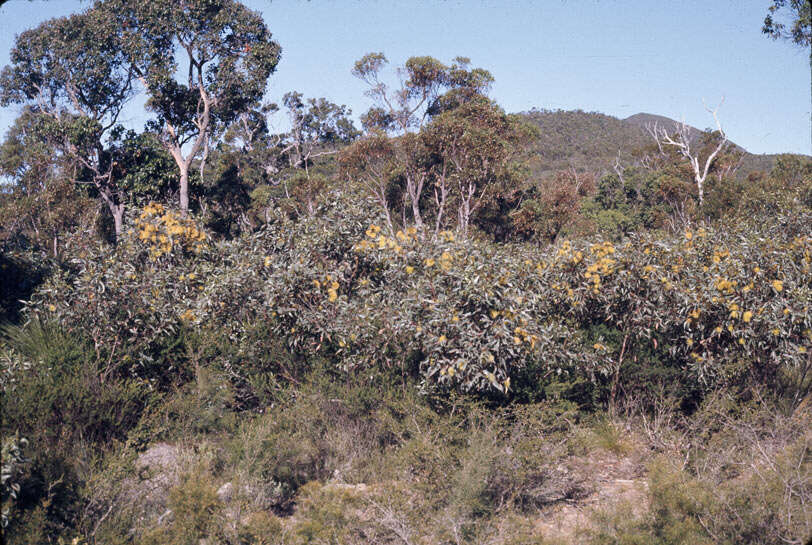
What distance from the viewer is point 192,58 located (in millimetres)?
17953

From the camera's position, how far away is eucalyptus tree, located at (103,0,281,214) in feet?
55.8

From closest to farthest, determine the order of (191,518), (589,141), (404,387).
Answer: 1. (191,518)
2. (404,387)
3. (589,141)

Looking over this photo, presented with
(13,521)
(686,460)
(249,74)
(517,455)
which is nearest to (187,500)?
(13,521)

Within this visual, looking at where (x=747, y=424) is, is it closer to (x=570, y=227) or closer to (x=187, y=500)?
(x=187, y=500)

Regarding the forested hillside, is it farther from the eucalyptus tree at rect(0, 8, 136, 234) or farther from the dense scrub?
the eucalyptus tree at rect(0, 8, 136, 234)

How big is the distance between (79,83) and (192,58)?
3.53m

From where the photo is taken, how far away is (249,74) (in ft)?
59.5

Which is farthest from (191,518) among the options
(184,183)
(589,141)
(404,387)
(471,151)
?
(589,141)

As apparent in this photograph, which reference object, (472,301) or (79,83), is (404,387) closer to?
(472,301)

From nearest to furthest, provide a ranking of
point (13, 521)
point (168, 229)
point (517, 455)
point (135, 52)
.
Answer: point (13, 521) < point (517, 455) < point (168, 229) < point (135, 52)

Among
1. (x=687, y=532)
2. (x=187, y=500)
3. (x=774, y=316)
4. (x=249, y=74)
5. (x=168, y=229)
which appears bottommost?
(x=687, y=532)

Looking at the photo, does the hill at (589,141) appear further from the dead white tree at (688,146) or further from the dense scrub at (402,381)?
the dense scrub at (402,381)

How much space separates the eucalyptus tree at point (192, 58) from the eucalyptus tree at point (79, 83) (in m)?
0.68

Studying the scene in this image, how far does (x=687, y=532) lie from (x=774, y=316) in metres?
2.18
